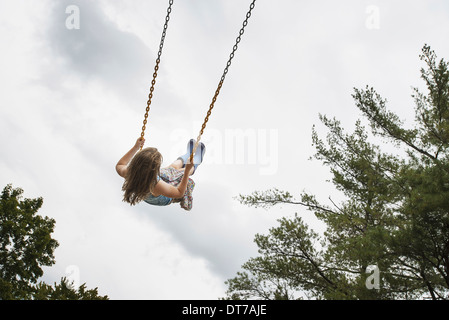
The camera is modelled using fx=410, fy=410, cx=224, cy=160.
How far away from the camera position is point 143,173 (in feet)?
14.7

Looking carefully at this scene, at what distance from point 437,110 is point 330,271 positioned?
5159 millimetres

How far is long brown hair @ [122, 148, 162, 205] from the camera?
177 inches

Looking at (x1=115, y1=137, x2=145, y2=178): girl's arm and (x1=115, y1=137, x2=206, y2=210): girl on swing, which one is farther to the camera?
(x1=115, y1=137, x2=145, y2=178): girl's arm

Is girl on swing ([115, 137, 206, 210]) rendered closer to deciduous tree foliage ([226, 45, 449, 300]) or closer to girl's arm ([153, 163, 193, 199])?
girl's arm ([153, 163, 193, 199])

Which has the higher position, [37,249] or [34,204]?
[34,204]

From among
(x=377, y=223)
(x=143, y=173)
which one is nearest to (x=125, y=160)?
(x=143, y=173)

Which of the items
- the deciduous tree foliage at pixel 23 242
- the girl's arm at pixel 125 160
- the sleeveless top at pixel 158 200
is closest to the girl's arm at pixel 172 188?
the sleeveless top at pixel 158 200

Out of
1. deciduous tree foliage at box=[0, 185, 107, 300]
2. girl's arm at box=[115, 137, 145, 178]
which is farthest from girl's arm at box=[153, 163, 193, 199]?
deciduous tree foliage at box=[0, 185, 107, 300]

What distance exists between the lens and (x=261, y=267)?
468 inches

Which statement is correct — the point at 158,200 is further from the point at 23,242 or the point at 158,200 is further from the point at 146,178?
the point at 23,242

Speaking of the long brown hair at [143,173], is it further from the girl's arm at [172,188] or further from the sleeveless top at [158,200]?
the sleeveless top at [158,200]
